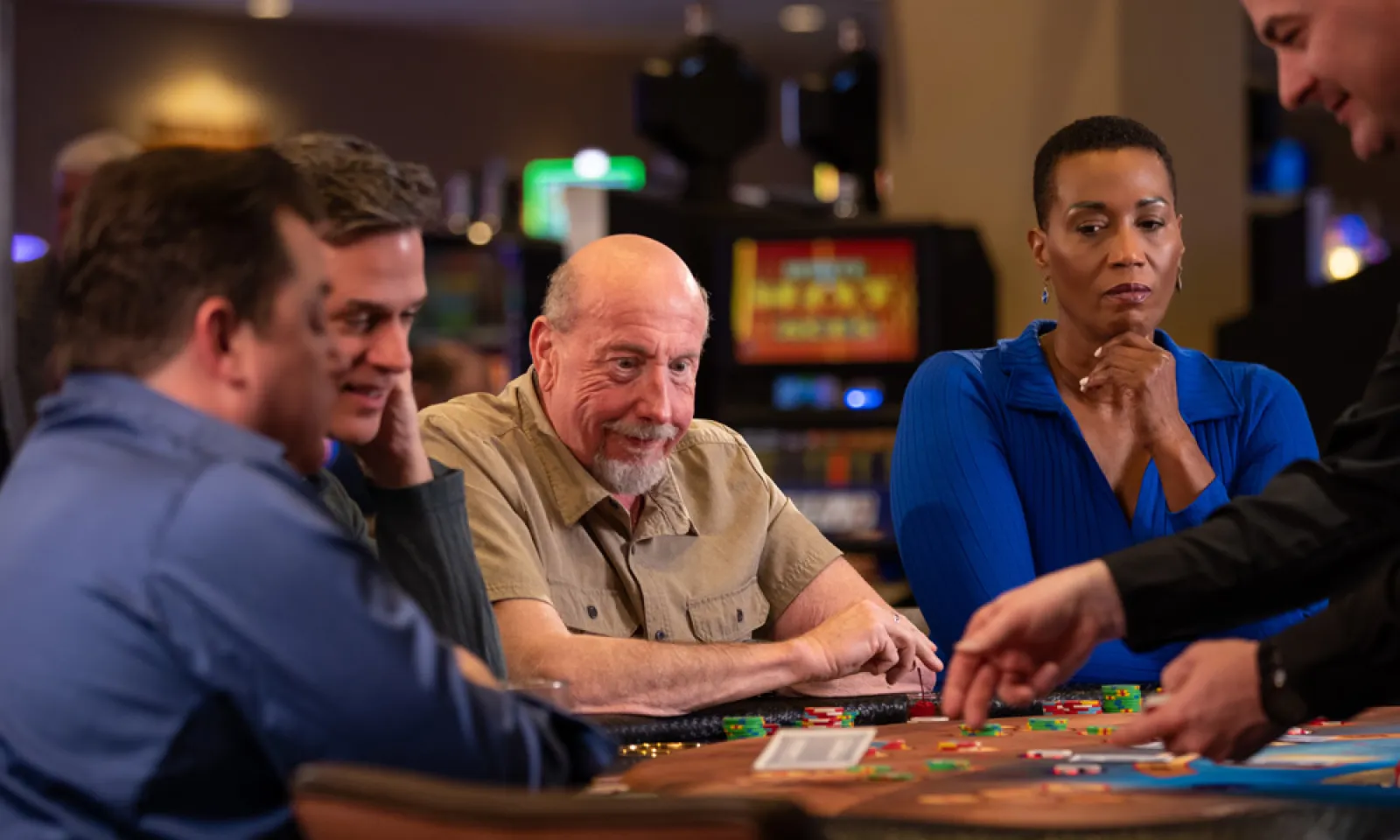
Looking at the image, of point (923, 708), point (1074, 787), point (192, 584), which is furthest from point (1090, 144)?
point (192, 584)

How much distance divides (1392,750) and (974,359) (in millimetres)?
1140

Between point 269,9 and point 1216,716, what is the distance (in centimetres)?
1030

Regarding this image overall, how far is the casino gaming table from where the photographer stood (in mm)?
1355

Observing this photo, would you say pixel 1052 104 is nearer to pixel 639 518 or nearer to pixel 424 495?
pixel 639 518

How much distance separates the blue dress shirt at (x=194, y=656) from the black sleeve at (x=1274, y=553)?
2.43 feet

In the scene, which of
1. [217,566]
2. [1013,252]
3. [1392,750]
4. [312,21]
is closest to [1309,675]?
[1392,750]

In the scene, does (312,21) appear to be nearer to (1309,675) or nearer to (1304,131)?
(1304,131)

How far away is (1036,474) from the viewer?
8.75ft

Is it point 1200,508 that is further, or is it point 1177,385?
point 1177,385

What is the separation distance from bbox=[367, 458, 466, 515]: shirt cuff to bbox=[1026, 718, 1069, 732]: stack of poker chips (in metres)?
0.74

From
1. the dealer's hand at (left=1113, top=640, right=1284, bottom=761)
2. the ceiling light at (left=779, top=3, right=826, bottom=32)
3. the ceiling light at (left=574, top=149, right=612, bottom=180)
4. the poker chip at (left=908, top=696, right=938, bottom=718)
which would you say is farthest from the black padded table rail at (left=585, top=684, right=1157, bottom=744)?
the ceiling light at (left=574, top=149, right=612, bottom=180)

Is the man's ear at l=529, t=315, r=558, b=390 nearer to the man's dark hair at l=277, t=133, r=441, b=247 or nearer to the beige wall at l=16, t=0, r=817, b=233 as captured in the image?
the man's dark hair at l=277, t=133, r=441, b=247

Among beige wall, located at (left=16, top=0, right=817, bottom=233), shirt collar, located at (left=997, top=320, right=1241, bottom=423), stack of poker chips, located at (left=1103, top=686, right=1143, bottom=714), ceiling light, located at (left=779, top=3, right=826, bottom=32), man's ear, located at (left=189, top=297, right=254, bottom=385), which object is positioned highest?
ceiling light, located at (left=779, top=3, right=826, bottom=32)

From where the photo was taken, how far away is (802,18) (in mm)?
11109
